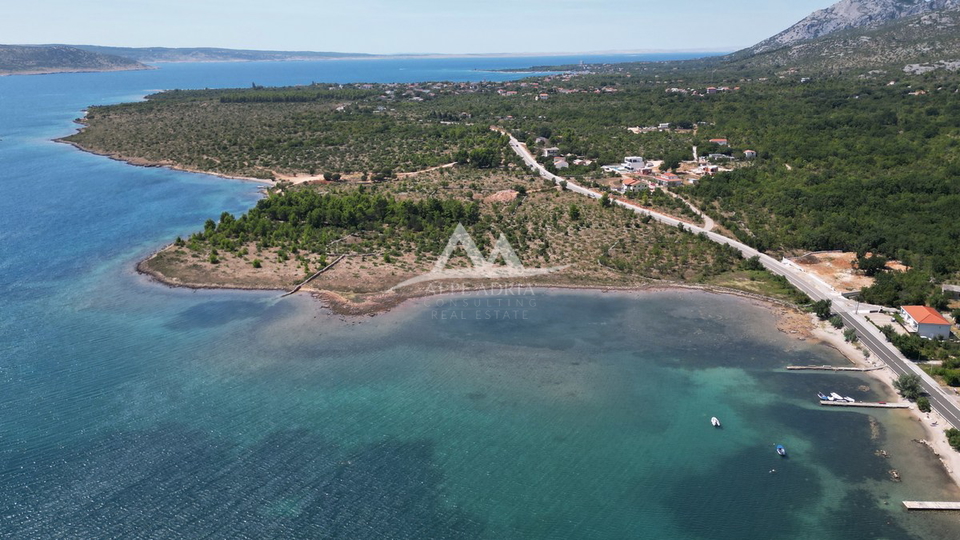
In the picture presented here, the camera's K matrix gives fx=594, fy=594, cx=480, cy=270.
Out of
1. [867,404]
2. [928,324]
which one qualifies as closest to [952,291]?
[928,324]

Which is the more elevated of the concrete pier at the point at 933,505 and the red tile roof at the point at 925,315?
the red tile roof at the point at 925,315

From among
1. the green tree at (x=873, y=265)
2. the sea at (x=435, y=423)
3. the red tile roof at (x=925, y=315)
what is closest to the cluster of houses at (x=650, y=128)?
the green tree at (x=873, y=265)

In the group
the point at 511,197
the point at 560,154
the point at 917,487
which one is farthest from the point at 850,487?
the point at 560,154

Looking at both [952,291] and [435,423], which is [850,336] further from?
[435,423]

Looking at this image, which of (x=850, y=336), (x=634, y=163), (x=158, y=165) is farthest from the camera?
(x=158, y=165)

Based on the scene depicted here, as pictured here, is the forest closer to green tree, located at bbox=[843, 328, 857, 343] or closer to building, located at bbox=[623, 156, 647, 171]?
building, located at bbox=[623, 156, 647, 171]

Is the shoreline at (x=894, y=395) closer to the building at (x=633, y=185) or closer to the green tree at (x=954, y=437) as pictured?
the green tree at (x=954, y=437)
